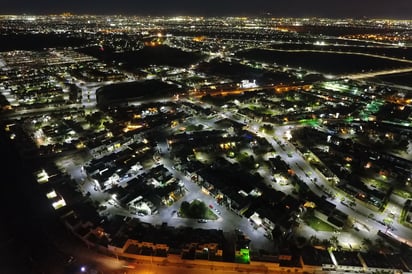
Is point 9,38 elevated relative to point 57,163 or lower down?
elevated

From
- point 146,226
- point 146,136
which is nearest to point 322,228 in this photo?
point 146,226

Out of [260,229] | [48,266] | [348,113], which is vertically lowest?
[48,266]

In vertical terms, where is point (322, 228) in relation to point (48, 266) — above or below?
above

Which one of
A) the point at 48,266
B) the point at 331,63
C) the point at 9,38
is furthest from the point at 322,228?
the point at 9,38

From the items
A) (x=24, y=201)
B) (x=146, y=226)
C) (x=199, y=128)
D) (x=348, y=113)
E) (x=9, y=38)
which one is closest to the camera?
(x=146, y=226)

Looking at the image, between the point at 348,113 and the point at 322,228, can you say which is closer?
the point at 322,228

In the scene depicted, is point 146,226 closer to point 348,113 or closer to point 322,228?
point 322,228

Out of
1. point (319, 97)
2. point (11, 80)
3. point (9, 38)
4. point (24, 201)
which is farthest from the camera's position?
point (9, 38)

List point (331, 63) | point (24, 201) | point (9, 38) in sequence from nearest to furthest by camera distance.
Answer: point (24, 201) → point (331, 63) → point (9, 38)

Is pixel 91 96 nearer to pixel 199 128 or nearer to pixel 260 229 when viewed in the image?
pixel 199 128
